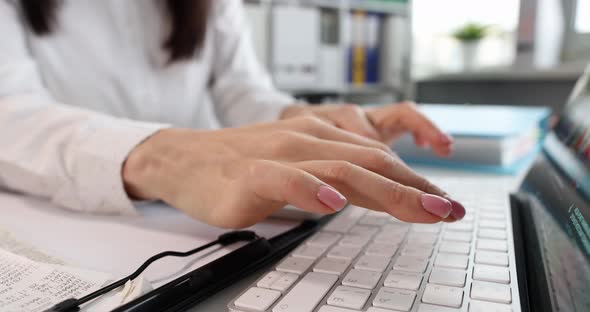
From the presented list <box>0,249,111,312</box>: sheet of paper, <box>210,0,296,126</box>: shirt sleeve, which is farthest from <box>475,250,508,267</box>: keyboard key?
<box>210,0,296,126</box>: shirt sleeve

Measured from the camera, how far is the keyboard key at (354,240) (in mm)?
312

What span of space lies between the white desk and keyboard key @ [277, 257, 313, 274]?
18 millimetres

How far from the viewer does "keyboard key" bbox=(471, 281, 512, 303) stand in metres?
0.22

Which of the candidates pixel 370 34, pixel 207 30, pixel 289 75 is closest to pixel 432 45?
pixel 370 34

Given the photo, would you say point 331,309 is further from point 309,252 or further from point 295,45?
point 295,45

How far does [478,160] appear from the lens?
0.67m

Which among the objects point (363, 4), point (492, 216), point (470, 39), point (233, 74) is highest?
point (363, 4)

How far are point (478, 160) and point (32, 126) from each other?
1.97 feet

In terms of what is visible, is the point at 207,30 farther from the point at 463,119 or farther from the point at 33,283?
the point at 33,283

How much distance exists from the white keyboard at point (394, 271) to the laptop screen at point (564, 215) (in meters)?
0.02

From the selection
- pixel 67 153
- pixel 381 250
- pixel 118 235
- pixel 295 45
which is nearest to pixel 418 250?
pixel 381 250

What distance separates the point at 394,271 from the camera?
260mm

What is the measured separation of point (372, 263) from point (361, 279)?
0.09 ft

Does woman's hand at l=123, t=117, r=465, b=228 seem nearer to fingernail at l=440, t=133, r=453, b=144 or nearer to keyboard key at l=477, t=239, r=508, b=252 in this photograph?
keyboard key at l=477, t=239, r=508, b=252
